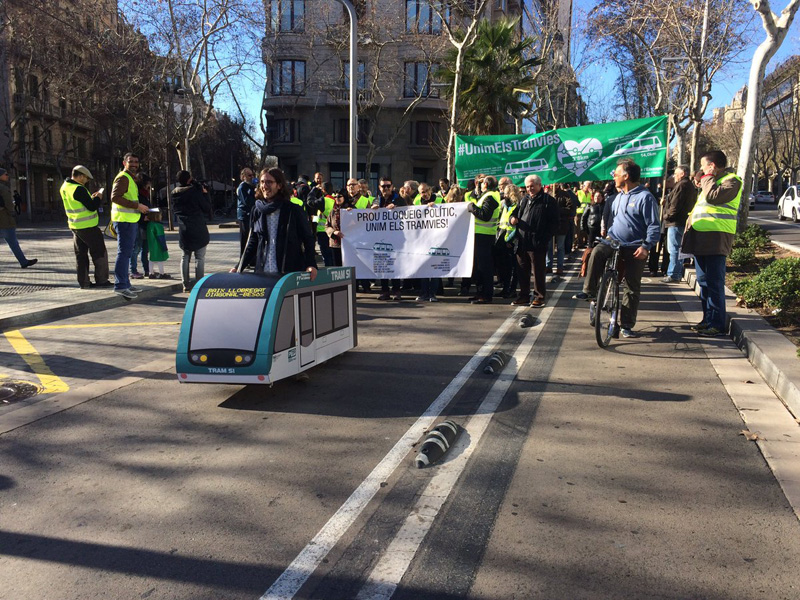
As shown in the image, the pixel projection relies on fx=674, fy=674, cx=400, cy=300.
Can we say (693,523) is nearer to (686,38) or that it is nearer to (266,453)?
(266,453)

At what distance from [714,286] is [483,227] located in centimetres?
360

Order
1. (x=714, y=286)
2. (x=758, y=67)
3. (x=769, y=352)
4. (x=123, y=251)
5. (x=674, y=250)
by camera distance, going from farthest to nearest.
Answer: (x=758, y=67) < (x=674, y=250) < (x=123, y=251) < (x=714, y=286) < (x=769, y=352)

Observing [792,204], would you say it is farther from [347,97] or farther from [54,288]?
[54,288]

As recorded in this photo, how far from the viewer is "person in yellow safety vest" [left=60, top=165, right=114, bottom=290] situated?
34.5ft

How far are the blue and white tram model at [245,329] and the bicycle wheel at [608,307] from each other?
3309mm

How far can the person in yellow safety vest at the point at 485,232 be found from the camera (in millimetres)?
10281

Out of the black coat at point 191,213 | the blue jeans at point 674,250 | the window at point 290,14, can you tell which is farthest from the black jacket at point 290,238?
the window at point 290,14

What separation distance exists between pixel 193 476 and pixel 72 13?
32852 millimetres

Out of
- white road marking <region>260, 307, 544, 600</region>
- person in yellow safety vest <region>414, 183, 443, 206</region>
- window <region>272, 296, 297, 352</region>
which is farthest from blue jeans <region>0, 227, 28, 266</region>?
white road marking <region>260, 307, 544, 600</region>

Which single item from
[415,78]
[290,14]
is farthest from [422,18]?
[290,14]

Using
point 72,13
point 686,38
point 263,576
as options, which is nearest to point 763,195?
point 686,38

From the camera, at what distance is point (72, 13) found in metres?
30.5

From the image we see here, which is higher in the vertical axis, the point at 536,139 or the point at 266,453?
the point at 536,139

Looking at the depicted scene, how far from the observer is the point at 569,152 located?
39.2 feet
